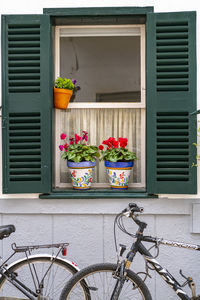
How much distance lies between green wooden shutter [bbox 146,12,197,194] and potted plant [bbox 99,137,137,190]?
0.23 m

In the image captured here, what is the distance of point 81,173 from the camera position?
3844mm

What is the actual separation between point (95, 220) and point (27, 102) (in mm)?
1392

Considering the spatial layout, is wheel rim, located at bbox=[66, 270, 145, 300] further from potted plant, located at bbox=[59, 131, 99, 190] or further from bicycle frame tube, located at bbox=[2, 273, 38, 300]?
potted plant, located at bbox=[59, 131, 99, 190]

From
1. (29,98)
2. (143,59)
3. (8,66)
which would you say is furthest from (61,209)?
(143,59)

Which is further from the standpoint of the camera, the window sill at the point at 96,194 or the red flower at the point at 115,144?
A: the red flower at the point at 115,144

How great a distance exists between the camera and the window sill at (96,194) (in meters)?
3.74

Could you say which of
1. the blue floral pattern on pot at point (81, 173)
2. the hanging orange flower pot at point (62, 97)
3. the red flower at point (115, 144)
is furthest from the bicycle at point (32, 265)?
the hanging orange flower pot at point (62, 97)

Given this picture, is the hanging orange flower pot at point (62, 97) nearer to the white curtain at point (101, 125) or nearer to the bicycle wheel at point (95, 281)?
the white curtain at point (101, 125)

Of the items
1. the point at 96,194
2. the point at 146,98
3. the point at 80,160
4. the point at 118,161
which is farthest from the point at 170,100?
the point at 96,194

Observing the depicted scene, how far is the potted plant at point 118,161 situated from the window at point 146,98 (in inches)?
6.2

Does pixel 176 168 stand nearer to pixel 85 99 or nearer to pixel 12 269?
pixel 85 99

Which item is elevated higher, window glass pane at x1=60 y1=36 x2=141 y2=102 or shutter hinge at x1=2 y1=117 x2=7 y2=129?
window glass pane at x1=60 y1=36 x2=141 y2=102

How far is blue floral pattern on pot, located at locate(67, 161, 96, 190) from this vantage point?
383 centimetres

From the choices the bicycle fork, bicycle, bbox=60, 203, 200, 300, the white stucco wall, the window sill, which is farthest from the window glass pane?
the bicycle fork
